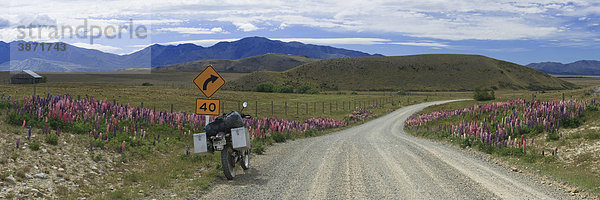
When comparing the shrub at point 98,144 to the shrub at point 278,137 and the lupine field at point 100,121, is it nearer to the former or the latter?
the lupine field at point 100,121

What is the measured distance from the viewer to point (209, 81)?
48.2 feet

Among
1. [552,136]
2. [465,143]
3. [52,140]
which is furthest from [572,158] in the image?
[52,140]

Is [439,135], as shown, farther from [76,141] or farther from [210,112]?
[76,141]

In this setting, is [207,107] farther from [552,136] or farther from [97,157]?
[552,136]

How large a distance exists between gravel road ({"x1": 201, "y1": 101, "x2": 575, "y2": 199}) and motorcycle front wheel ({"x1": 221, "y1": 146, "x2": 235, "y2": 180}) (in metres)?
0.22

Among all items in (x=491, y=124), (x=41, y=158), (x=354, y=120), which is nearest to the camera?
(x=41, y=158)

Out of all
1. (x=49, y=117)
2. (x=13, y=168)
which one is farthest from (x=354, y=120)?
(x=13, y=168)

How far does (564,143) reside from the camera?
14742 millimetres

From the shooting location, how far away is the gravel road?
8.99 m

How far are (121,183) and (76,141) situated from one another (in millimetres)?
3238

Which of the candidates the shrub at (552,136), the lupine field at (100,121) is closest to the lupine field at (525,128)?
the shrub at (552,136)

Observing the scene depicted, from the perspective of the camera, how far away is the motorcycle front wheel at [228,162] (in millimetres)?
10453

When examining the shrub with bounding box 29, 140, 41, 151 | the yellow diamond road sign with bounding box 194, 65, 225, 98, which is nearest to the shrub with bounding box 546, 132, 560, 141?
the yellow diamond road sign with bounding box 194, 65, 225, 98

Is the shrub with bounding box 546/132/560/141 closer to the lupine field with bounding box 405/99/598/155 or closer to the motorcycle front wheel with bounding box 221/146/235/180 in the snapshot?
the lupine field with bounding box 405/99/598/155
